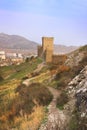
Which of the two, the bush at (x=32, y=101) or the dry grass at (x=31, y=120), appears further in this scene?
the bush at (x=32, y=101)

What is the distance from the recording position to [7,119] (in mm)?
18953

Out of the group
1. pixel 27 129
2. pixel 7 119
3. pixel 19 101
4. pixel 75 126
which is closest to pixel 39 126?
pixel 27 129

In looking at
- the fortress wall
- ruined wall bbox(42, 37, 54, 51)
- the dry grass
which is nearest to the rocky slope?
the dry grass

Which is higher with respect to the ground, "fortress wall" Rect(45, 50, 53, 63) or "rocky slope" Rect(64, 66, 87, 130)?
"rocky slope" Rect(64, 66, 87, 130)

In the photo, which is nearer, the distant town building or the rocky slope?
the rocky slope

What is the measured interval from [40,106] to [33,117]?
277 cm

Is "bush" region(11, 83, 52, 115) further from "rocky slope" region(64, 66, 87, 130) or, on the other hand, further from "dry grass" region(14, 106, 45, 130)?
"rocky slope" region(64, 66, 87, 130)

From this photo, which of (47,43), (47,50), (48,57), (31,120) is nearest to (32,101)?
(31,120)

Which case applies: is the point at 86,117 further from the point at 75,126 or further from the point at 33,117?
the point at 33,117

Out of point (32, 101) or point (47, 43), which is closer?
point (32, 101)

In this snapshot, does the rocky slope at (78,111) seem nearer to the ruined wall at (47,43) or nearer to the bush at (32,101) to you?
the bush at (32,101)

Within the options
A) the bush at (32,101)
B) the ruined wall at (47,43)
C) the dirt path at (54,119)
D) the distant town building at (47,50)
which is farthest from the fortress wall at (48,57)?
the dirt path at (54,119)

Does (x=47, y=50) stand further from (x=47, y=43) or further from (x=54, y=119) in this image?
(x=54, y=119)

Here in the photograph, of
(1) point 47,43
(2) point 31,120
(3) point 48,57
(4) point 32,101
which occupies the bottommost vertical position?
(3) point 48,57
